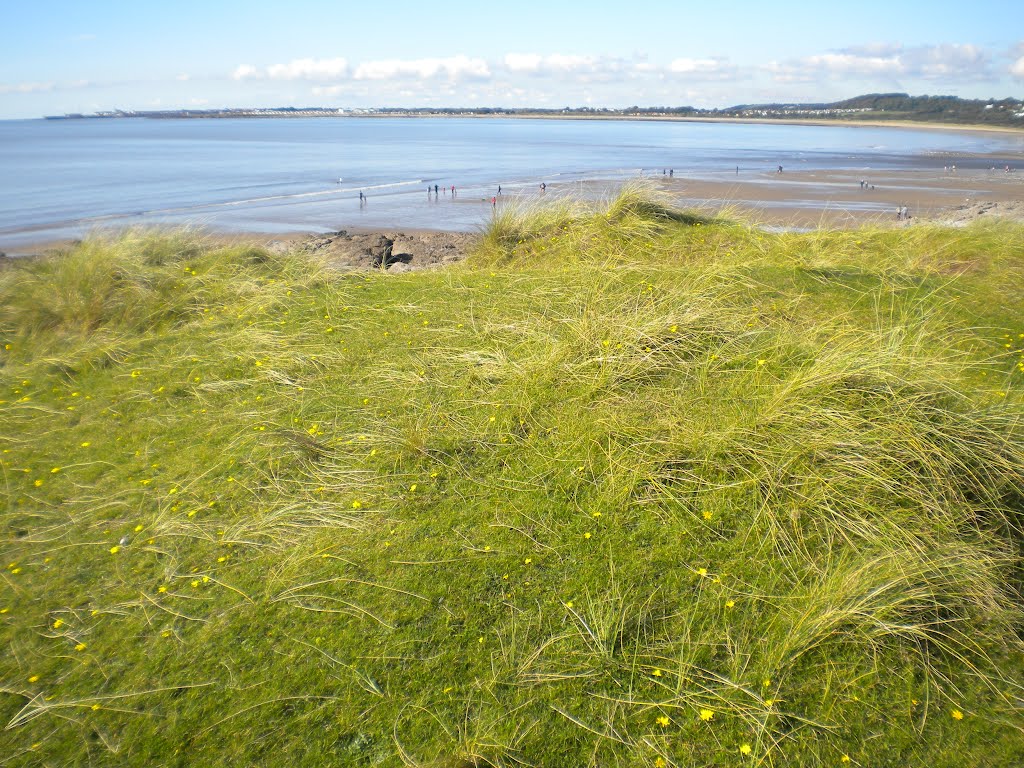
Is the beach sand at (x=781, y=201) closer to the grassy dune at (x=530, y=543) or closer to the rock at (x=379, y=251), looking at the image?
the rock at (x=379, y=251)

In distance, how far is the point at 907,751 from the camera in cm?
256

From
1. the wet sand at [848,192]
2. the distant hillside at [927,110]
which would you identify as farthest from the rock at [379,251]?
the distant hillside at [927,110]

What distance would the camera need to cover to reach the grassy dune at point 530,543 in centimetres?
270

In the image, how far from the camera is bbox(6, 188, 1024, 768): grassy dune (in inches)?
106

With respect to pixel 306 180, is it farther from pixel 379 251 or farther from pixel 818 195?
pixel 818 195

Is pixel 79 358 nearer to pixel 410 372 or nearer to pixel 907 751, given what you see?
pixel 410 372

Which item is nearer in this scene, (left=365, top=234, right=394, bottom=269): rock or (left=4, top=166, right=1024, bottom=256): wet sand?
(left=365, top=234, right=394, bottom=269): rock

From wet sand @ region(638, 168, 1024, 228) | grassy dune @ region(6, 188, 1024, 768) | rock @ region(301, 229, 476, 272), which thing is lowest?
wet sand @ region(638, 168, 1024, 228)

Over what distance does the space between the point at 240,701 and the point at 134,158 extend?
58.1 m

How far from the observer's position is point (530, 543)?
367 centimetres

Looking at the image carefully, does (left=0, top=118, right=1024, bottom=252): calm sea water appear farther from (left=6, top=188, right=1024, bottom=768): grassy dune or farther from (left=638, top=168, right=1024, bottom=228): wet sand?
(left=6, top=188, right=1024, bottom=768): grassy dune

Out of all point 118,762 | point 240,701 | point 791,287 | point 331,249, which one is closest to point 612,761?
point 240,701

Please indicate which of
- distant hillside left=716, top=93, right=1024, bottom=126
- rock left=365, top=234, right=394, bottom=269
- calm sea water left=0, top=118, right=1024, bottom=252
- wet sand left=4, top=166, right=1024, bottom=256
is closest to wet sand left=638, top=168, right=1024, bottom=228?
wet sand left=4, top=166, right=1024, bottom=256

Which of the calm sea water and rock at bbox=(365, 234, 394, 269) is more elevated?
rock at bbox=(365, 234, 394, 269)
